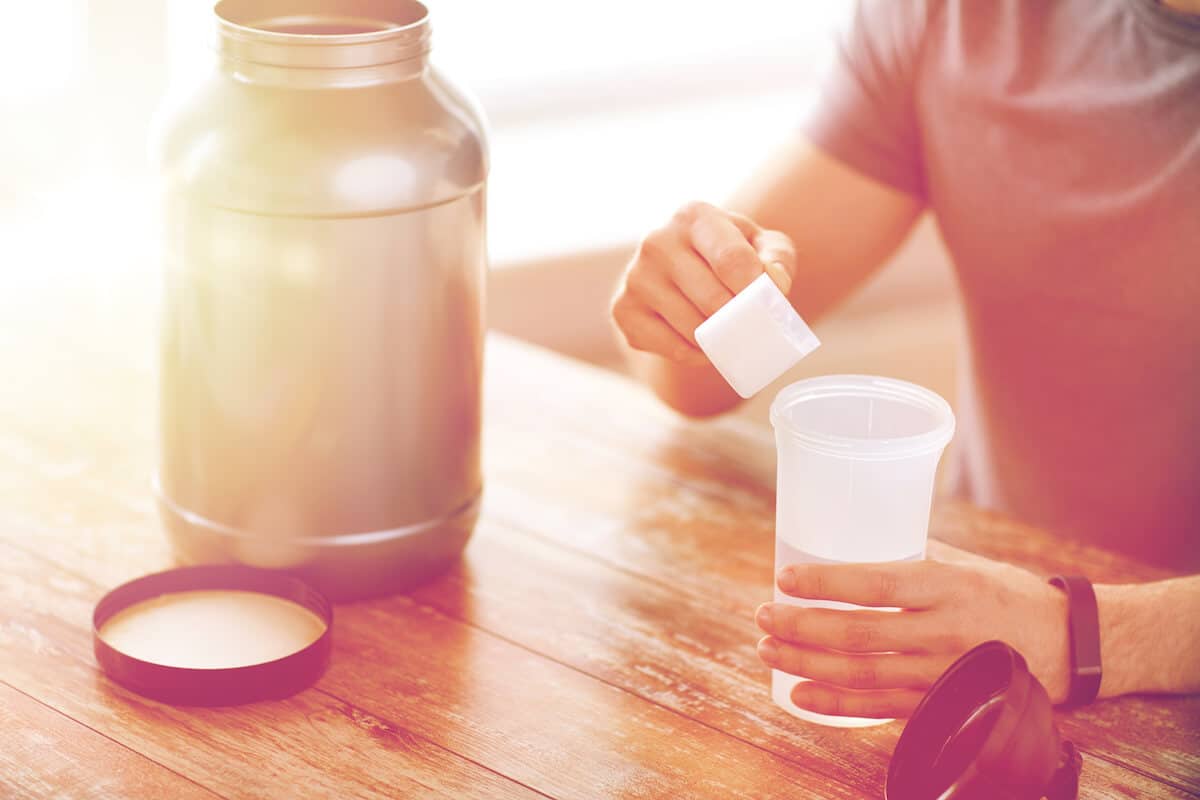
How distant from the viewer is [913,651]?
2.77ft

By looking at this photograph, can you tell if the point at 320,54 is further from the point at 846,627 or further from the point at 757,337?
the point at 846,627

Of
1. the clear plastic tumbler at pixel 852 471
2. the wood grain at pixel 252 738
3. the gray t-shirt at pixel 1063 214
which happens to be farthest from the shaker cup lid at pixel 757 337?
the gray t-shirt at pixel 1063 214

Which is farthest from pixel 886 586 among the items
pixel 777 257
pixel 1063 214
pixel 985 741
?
pixel 1063 214

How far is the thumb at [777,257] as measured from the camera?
2.93ft

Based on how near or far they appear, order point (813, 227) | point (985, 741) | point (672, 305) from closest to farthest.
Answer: point (985, 741)
point (672, 305)
point (813, 227)

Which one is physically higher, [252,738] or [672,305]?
[672,305]

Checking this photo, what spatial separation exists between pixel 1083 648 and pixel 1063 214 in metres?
0.49

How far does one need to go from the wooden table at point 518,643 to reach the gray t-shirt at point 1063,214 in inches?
10.5

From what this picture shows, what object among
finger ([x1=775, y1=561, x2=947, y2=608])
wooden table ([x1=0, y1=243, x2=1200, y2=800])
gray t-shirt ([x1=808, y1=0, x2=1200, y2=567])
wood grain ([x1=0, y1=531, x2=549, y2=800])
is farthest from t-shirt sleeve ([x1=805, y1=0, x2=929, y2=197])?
wood grain ([x1=0, y1=531, x2=549, y2=800])

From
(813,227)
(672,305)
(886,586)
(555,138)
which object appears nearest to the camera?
(886,586)

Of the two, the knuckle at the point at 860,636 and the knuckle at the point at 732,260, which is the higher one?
the knuckle at the point at 732,260

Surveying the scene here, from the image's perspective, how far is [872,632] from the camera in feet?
2.74

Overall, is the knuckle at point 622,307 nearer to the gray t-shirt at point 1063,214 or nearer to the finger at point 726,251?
the finger at point 726,251

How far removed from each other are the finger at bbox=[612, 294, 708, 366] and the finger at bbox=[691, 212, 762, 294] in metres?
0.06
